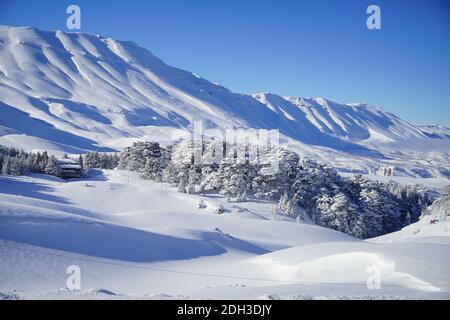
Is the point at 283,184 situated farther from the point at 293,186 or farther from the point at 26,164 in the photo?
the point at 26,164

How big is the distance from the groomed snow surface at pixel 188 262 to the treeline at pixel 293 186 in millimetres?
17585

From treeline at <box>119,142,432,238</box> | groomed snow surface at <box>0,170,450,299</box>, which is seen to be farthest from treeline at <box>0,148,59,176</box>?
groomed snow surface at <box>0,170,450,299</box>

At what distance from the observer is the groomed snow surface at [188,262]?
10.4 metres

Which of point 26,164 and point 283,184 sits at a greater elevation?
point 26,164

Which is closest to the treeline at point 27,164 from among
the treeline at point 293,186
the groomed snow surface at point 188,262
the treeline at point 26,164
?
the treeline at point 26,164

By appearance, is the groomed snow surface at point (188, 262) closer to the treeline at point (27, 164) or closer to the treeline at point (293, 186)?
the treeline at point (293, 186)

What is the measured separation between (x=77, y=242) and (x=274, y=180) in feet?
124

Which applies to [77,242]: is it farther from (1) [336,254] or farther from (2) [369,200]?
(2) [369,200]

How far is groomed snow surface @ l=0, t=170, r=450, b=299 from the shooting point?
1038 centimetres

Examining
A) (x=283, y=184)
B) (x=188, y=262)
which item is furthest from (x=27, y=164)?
(x=188, y=262)

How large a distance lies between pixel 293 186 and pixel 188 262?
35.9 m

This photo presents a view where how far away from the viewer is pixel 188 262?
21688 millimetres

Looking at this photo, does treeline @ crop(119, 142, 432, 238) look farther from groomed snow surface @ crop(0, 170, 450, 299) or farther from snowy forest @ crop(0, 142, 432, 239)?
groomed snow surface @ crop(0, 170, 450, 299)
